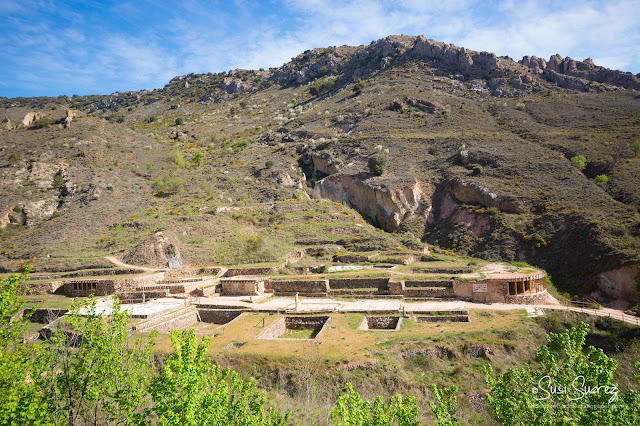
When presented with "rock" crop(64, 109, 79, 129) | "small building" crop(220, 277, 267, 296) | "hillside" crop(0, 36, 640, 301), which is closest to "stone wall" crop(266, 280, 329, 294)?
"small building" crop(220, 277, 267, 296)

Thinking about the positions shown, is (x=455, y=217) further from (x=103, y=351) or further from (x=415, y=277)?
(x=103, y=351)

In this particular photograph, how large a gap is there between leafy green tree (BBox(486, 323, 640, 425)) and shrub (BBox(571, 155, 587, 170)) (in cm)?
4083

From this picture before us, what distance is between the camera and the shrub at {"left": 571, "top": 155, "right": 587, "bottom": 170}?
126ft

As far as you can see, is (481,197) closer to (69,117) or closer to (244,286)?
(244,286)

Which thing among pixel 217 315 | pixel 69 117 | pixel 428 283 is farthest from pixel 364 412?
pixel 69 117

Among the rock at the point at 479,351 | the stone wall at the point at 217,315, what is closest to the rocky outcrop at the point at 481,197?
the rock at the point at 479,351

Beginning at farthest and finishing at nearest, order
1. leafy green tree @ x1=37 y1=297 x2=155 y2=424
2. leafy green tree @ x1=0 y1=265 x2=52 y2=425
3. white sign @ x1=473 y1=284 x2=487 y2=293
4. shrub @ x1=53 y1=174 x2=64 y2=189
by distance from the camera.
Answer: shrub @ x1=53 y1=174 x2=64 y2=189, white sign @ x1=473 y1=284 x2=487 y2=293, leafy green tree @ x1=37 y1=297 x2=155 y2=424, leafy green tree @ x1=0 y1=265 x2=52 y2=425

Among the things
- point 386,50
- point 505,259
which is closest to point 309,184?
point 505,259

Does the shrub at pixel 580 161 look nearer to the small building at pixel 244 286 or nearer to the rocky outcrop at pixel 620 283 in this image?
the rocky outcrop at pixel 620 283

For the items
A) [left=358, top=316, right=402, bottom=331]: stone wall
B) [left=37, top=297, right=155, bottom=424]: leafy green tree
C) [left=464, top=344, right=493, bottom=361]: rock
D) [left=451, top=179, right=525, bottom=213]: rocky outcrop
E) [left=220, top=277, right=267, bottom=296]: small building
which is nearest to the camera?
[left=37, top=297, right=155, bottom=424]: leafy green tree

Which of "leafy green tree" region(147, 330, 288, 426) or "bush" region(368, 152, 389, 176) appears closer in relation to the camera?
"leafy green tree" region(147, 330, 288, 426)

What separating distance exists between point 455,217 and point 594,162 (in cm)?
1700

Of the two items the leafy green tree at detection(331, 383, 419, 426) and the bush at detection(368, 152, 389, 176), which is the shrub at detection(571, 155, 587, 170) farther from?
the leafy green tree at detection(331, 383, 419, 426)

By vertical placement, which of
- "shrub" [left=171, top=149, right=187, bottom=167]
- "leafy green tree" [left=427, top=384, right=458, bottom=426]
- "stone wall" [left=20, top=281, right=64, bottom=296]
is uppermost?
"shrub" [left=171, top=149, right=187, bottom=167]
